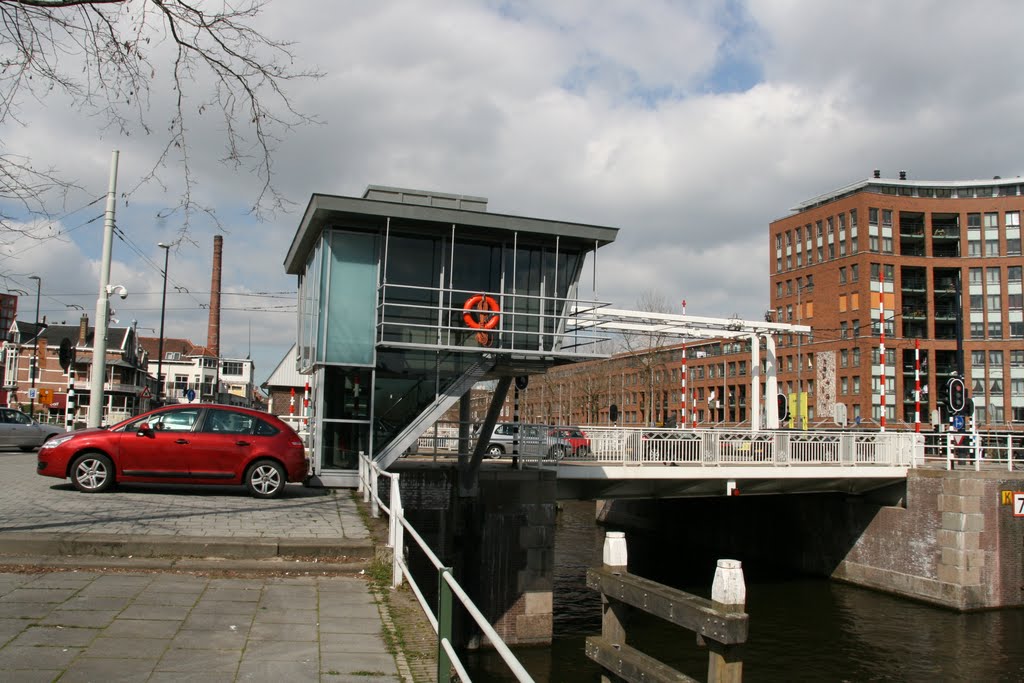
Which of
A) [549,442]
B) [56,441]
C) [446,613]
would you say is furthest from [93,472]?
[549,442]

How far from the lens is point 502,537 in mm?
19219

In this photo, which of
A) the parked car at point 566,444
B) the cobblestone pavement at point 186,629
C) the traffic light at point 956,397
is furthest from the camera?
the traffic light at point 956,397

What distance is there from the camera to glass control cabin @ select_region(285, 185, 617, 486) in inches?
677

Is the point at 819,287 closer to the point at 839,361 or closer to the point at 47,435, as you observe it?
the point at 839,361

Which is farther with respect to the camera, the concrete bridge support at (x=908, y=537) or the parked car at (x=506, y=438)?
the concrete bridge support at (x=908, y=537)

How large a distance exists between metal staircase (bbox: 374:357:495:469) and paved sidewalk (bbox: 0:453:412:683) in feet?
16.1

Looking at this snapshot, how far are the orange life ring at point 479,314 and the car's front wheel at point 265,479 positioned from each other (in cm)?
532

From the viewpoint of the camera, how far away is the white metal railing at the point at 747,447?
69.6 feet

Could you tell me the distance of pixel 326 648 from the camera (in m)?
6.16

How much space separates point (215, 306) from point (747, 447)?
6955 cm

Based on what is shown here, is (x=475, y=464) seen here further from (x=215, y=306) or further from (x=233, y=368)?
(x=233, y=368)

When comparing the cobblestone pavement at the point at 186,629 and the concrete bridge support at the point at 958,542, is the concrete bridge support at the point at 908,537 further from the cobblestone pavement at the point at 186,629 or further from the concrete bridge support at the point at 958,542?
the cobblestone pavement at the point at 186,629

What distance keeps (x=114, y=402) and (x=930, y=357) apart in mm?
84565

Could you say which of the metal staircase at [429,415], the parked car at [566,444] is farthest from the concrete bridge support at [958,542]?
the metal staircase at [429,415]
